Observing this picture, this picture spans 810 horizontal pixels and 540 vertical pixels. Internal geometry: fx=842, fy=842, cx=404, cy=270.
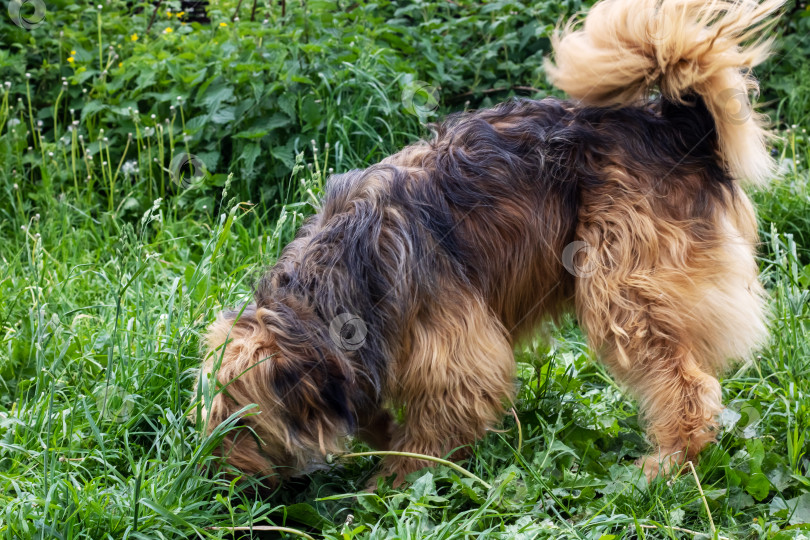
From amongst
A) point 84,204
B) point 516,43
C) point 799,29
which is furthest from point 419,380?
point 799,29

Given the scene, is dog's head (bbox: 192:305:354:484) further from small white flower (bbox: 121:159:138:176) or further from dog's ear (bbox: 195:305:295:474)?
small white flower (bbox: 121:159:138:176)

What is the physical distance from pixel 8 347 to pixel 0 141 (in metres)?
2.28

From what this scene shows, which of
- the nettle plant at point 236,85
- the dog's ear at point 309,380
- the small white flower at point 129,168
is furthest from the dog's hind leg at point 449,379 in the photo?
the small white flower at point 129,168

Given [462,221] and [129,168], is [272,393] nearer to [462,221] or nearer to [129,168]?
[462,221]

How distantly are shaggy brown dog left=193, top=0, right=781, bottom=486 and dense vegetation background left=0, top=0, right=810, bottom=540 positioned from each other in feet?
0.74

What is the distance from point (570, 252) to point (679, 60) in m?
0.78

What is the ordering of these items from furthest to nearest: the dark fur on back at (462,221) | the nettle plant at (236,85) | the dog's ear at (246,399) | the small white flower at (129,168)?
the small white flower at (129,168) → the nettle plant at (236,85) → the dark fur on back at (462,221) → the dog's ear at (246,399)

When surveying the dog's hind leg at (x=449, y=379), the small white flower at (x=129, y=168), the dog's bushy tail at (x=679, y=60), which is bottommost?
the small white flower at (x=129, y=168)

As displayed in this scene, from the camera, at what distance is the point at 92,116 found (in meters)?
5.54

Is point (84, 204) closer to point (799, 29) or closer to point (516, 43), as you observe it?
point (516, 43)

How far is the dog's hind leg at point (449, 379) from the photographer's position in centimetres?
297

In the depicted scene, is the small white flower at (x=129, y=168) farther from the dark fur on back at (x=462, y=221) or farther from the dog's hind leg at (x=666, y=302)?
the dog's hind leg at (x=666, y=302)

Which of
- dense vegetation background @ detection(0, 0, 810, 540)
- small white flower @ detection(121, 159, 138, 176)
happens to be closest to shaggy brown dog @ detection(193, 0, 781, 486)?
dense vegetation background @ detection(0, 0, 810, 540)

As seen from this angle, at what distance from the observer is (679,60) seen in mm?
2980
